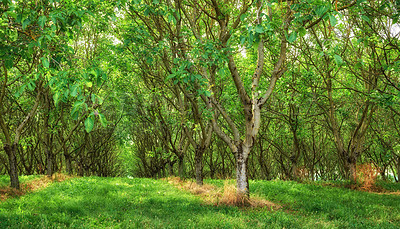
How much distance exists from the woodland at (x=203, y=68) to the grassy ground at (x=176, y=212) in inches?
81.4

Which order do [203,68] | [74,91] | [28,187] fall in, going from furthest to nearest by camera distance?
1. [28,187]
2. [203,68]
3. [74,91]

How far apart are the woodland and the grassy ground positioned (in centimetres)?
207

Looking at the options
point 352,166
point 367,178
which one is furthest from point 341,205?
point 352,166

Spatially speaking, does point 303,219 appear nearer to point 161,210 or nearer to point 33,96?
point 161,210

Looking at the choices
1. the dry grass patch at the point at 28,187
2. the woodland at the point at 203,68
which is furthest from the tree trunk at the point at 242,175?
the dry grass patch at the point at 28,187

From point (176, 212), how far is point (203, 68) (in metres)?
5.97

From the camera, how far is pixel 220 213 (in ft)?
27.8

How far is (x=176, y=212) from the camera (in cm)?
878

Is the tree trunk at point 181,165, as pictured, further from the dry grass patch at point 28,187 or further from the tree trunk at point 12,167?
the tree trunk at point 12,167

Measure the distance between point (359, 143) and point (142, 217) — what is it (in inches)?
527

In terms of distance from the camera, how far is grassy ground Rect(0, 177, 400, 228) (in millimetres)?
7371

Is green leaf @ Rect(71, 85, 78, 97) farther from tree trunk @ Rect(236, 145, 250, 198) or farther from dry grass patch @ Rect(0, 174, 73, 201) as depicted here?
dry grass patch @ Rect(0, 174, 73, 201)

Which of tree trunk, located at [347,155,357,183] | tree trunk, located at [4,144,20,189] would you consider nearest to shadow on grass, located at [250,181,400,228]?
tree trunk, located at [347,155,357,183]

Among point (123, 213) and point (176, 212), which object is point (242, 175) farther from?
point (123, 213)
